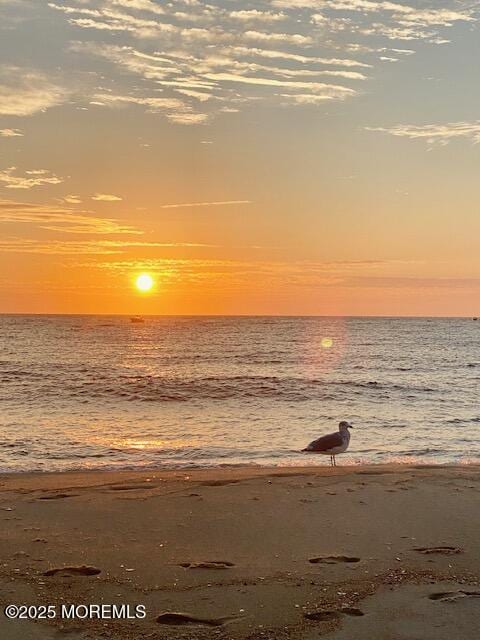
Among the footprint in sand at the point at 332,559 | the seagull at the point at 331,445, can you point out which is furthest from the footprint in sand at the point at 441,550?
the seagull at the point at 331,445

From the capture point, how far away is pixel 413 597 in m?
6.02

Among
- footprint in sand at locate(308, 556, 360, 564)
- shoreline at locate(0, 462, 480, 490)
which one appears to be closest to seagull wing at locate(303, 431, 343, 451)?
shoreline at locate(0, 462, 480, 490)

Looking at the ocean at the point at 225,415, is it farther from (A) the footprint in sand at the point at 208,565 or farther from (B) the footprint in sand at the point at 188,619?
(B) the footprint in sand at the point at 188,619

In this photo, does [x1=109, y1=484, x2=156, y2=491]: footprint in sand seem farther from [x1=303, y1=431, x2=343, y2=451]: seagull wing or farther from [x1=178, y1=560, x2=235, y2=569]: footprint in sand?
[x1=303, y1=431, x2=343, y2=451]: seagull wing

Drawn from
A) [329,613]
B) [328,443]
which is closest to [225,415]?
[328,443]

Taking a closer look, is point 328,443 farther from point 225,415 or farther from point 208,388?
point 208,388

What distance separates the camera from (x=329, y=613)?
5.66 meters

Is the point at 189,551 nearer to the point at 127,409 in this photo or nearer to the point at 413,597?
the point at 413,597

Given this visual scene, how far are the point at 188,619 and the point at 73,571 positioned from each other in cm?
169

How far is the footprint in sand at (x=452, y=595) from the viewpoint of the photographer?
5.98 m

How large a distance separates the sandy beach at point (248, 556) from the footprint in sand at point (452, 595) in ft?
0.05

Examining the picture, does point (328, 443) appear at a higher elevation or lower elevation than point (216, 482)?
lower

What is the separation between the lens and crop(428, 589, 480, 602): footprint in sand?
5.98 m

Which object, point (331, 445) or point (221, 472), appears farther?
point (331, 445)
